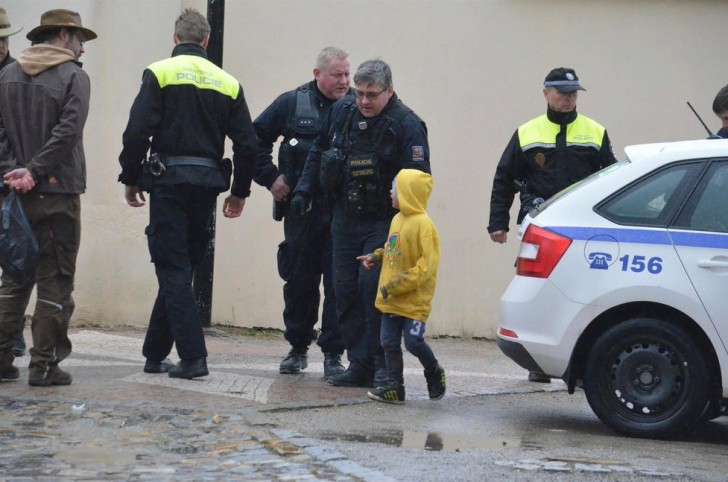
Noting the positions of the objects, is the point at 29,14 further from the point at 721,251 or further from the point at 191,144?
the point at 721,251

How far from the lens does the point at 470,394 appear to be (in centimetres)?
830

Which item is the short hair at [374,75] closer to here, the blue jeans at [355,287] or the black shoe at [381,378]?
the blue jeans at [355,287]

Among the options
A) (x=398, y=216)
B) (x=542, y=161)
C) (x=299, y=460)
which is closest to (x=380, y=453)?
(x=299, y=460)

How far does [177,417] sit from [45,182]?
1.65 meters

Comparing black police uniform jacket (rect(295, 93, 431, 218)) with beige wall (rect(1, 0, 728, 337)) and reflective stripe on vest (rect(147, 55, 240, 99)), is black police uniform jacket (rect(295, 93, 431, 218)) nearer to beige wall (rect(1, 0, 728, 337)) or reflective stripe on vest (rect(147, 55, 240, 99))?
reflective stripe on vest (rect(147, 55, 240, 99))

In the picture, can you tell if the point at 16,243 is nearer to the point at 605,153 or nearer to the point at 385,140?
the point at 385,140

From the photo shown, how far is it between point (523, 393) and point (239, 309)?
3.54 m

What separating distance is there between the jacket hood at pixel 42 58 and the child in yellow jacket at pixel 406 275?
1999 millimetres

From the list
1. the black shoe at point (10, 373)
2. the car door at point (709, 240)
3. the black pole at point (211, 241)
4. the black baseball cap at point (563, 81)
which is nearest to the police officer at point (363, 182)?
the black baseball cap at point (563, 81)

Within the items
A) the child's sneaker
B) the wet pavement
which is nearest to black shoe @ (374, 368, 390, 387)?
the wet pavement

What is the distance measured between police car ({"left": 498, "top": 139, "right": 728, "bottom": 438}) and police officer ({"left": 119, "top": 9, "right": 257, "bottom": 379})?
1.93 meters

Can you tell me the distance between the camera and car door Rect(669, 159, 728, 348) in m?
6.74

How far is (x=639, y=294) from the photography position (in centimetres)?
682

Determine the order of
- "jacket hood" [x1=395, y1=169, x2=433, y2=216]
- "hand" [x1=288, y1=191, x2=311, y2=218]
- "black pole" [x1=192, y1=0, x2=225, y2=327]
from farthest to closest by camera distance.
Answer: "black pole" [x1=192, y1=0, x2=225, y2=327]
"hand" [x1=288, y1=191, x2=311, y2=218]
"jacket hood" [x1=395, y1=169, x2=433, y2=216]
